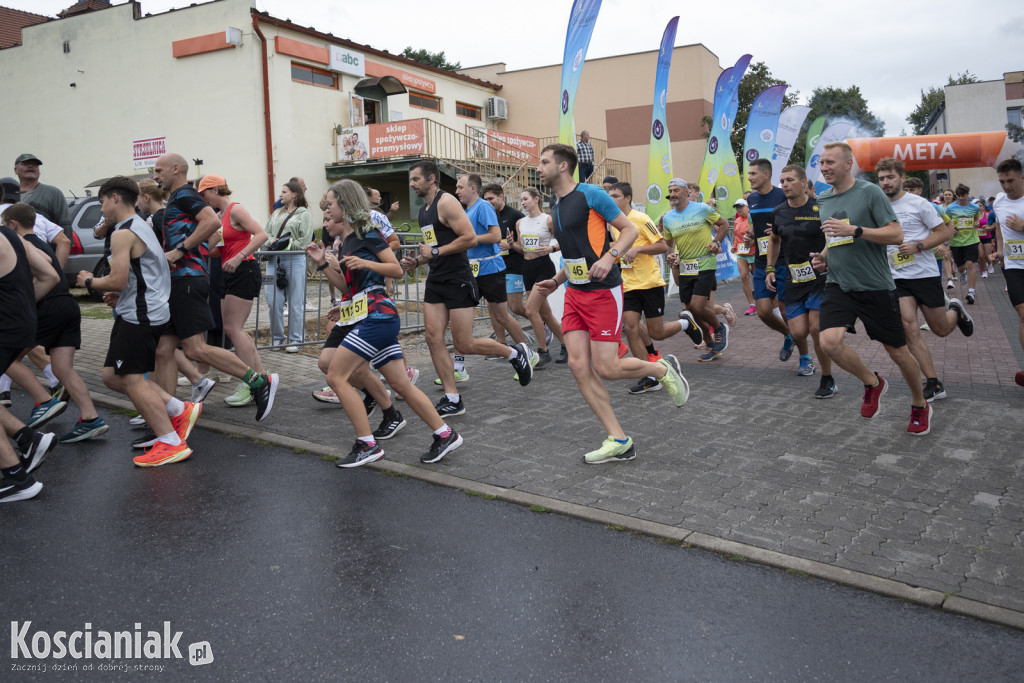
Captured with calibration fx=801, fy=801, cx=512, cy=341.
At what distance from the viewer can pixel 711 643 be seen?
9.96 ft

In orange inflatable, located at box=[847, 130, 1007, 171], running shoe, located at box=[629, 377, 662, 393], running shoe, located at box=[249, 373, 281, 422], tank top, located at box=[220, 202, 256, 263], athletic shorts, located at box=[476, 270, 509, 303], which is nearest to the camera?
running shoe, located at box=[249, 373, 281, 422]

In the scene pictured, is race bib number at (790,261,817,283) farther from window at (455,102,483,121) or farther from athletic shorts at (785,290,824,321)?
window at (455,102,483,121)

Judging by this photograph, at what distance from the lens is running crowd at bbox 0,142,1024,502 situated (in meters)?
5.28

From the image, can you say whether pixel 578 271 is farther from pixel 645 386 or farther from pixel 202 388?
pixel 202 388

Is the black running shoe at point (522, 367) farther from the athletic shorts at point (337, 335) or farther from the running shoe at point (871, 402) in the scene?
the running shoe at point (871, 402)

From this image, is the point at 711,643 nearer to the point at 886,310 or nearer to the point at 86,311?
the point at 886,310

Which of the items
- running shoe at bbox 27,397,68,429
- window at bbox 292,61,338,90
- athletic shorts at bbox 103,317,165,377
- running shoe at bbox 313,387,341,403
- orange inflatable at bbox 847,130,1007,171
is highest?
window at bbox 292,61,338,90

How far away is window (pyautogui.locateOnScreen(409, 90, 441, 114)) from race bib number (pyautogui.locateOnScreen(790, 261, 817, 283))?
23647 mm

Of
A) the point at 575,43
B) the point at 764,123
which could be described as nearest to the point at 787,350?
the point at 575,43

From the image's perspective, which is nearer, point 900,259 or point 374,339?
point 374,339

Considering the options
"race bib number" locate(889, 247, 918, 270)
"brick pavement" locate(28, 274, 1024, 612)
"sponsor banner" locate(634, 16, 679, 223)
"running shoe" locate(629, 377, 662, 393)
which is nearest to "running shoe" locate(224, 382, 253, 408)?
"brick pavement" locate(28, 274, 1024, 612)

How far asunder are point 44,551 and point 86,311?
36.8ft

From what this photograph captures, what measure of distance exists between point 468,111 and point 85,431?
2895cm

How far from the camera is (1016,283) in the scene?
22.9ft
